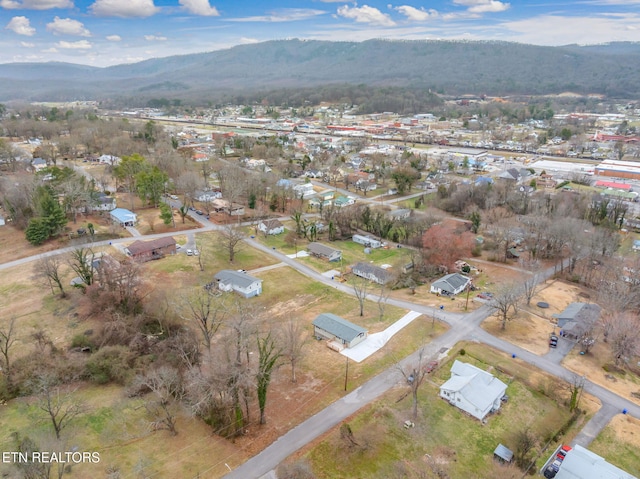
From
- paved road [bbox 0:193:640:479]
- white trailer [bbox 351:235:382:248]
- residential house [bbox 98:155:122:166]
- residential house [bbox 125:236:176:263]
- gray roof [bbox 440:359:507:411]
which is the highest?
residential house [bbox 98:155:122:166]

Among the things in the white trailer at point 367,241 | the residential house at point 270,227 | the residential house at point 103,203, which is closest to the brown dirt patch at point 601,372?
the white trailer at point 367,241

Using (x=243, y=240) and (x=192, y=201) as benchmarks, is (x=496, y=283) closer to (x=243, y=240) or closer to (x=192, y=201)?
(x=243, y=240)

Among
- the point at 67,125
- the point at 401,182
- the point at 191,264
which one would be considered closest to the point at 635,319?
the point at 191,264

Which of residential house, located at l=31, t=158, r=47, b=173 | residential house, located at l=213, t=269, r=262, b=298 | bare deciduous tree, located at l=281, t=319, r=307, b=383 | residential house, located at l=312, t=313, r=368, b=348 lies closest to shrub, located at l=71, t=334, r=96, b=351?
residential house, located at l=213, t=269, r=262, b=298

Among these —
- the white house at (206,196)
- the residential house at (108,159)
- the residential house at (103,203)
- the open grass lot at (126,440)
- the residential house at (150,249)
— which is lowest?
the open grass lot at (126,440)

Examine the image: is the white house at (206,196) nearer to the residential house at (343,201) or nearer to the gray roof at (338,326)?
the residential house at (343,201)

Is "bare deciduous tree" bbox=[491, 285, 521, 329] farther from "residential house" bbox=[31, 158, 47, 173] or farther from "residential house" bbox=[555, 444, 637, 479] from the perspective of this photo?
"residential house" bbox=[31, 158, 47, 173]
